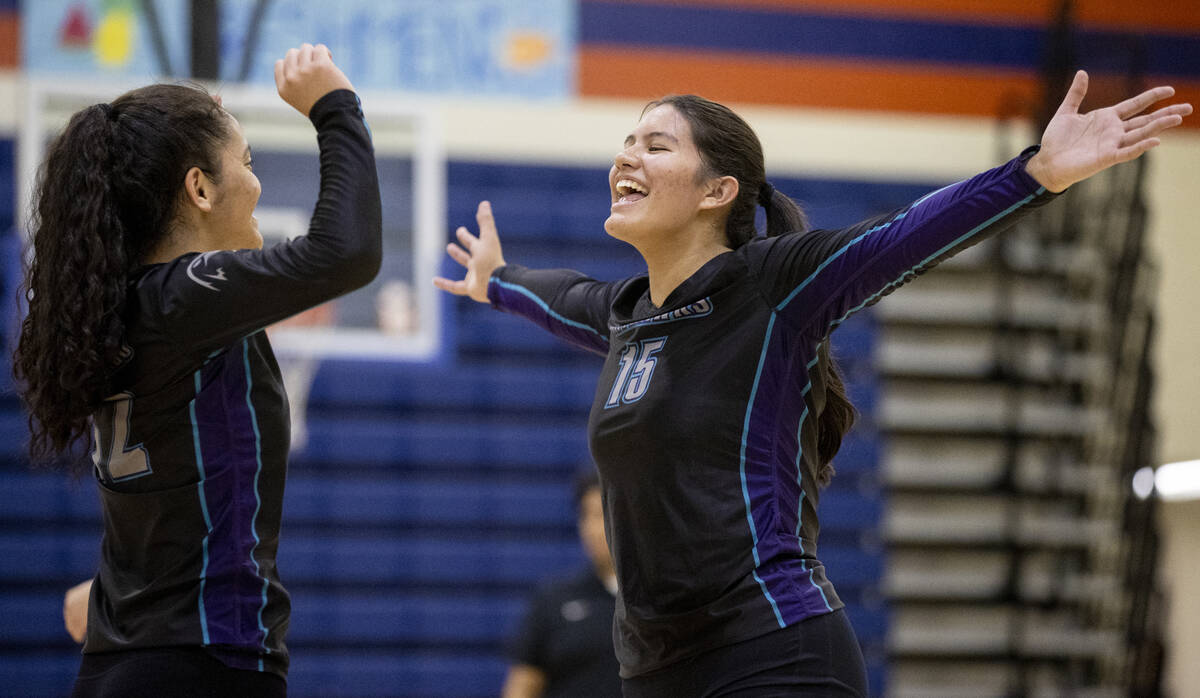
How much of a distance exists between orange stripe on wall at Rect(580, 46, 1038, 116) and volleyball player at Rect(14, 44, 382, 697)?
16.9 ft

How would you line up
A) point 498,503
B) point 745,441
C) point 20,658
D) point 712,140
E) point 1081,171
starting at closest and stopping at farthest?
point 1081,171 < point 745,441 < point 712,140 < point 20,658 < point 498,503

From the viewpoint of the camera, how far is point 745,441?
7.00ft

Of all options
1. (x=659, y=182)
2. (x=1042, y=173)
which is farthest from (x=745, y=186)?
(x=1042, y=173)

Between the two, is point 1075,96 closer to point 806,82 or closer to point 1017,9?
point 806,82

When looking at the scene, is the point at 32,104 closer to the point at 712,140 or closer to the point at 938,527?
the point at 712,140

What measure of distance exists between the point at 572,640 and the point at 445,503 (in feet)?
8.46

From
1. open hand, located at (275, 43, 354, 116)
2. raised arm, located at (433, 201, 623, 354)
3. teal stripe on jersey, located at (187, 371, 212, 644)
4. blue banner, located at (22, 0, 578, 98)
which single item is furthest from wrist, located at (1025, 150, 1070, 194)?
blue banner, located at (22, 0, 578, 98)

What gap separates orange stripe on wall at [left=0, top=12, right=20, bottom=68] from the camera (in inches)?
256

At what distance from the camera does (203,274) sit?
1.98 meters

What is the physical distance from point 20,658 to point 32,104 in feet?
8.73

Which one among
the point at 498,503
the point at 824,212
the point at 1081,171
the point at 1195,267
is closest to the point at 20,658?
the point at 498,503

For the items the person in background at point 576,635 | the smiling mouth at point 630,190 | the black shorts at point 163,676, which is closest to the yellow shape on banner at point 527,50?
the person in background at point 576,635

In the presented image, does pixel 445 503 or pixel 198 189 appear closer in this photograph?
pixel 198 189

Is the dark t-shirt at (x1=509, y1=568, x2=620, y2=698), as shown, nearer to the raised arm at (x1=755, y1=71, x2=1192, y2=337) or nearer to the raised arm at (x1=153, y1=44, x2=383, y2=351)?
the raised arm at (x1=755, y1=71, x2=1192, y2=337)
